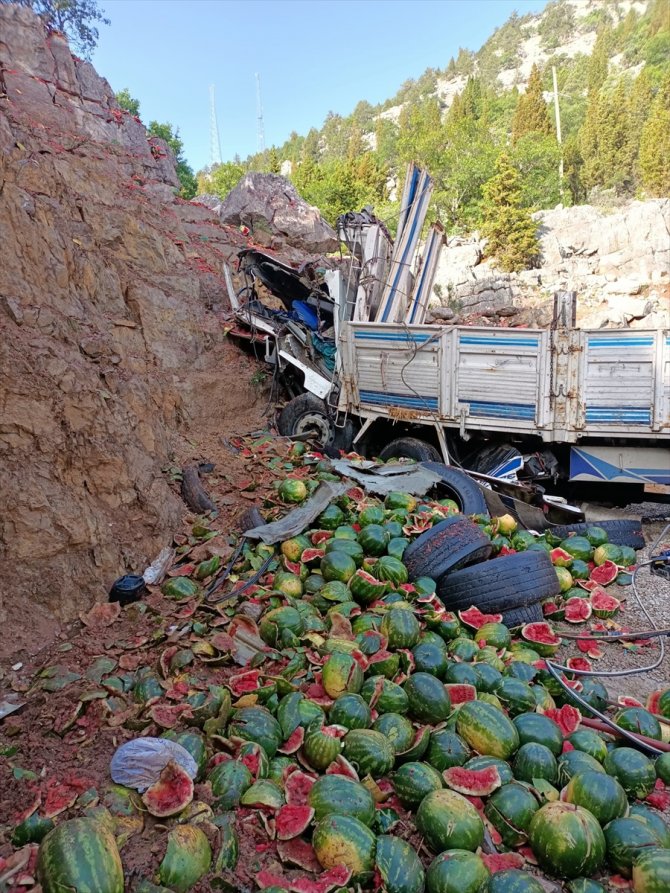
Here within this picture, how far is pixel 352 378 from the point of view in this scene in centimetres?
894

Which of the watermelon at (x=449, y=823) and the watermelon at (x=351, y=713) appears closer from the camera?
the watermelon at (x=449, y=823)

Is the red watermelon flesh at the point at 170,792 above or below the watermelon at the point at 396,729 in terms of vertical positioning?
above

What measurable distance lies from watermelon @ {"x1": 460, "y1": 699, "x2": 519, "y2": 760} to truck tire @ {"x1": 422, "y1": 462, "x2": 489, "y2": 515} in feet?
11.8

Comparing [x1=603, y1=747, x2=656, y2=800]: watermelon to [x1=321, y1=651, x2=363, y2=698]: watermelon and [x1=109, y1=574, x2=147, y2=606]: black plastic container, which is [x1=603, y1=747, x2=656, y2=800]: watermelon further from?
[x1=109, y1=574, x2=147, y2=606]: black plastic container

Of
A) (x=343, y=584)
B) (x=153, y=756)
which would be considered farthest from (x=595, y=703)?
(x=153, y=756)

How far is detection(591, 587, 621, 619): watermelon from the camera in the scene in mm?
4977

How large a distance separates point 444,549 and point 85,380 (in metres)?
3.57

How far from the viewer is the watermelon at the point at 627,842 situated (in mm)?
2363

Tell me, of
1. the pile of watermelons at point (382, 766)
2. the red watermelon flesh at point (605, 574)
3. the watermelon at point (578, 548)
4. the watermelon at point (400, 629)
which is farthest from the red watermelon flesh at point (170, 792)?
the watermelon at point (578, 548)

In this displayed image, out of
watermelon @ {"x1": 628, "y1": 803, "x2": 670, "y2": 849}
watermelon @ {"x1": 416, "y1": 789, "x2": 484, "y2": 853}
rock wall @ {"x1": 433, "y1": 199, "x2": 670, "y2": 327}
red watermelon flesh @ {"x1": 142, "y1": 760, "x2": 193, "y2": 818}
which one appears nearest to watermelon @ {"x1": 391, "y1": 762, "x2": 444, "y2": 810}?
watermelon @ {"x1": 416, "y1": 789, "x2": 484, "y2": 853}

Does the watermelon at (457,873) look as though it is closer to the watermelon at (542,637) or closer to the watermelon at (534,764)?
the watermelon at (534,764)

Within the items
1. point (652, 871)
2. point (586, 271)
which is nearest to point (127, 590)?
point (652, 871)

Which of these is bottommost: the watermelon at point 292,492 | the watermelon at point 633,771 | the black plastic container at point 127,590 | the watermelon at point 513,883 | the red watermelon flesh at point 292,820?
the watermelon at point 633,771

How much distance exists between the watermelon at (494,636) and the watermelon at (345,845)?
211cm
